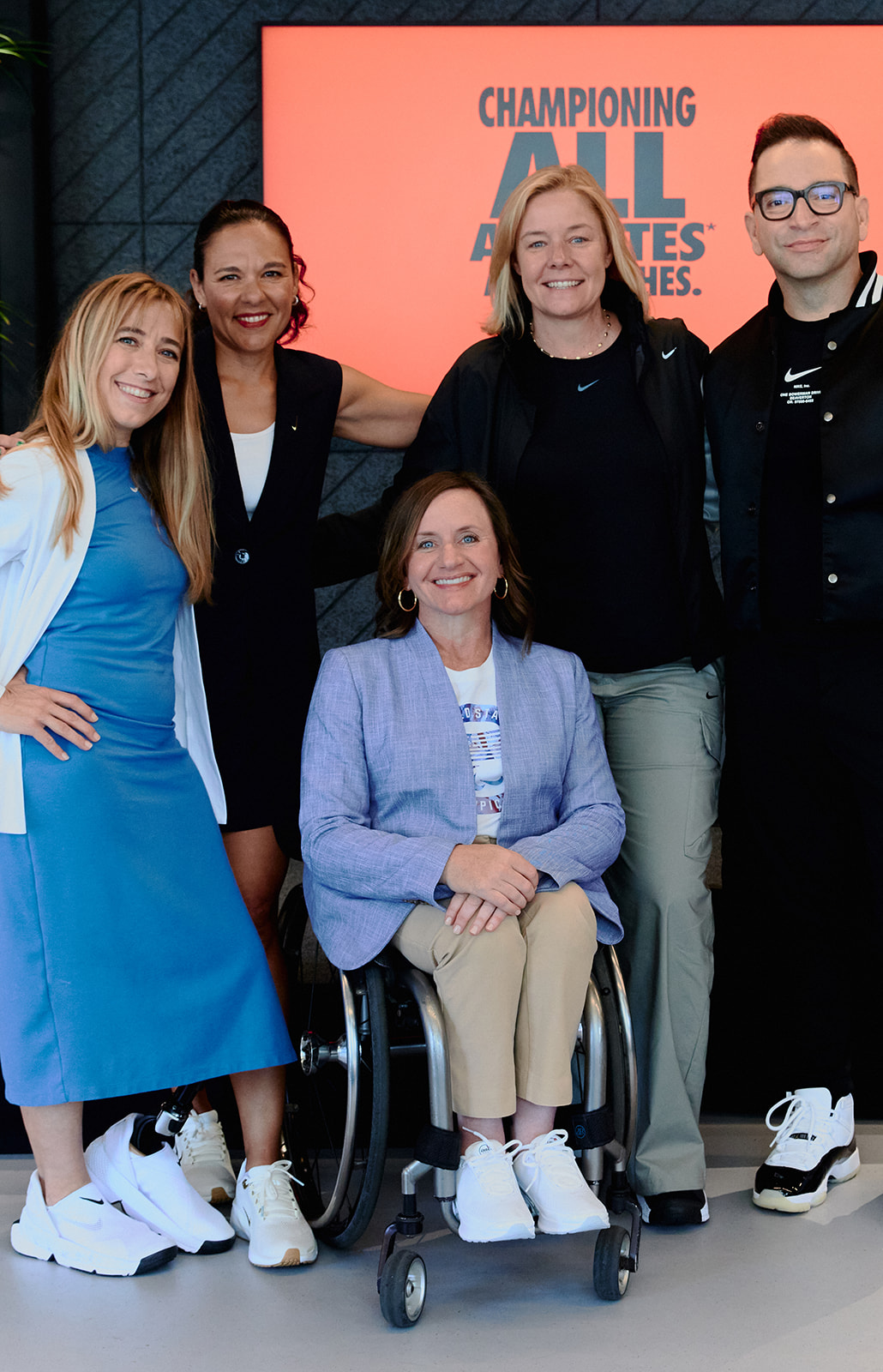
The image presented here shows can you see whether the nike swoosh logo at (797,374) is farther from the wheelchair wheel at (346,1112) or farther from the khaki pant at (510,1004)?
the wheelchair wheel at (346,1112)

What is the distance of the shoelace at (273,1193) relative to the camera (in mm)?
1897

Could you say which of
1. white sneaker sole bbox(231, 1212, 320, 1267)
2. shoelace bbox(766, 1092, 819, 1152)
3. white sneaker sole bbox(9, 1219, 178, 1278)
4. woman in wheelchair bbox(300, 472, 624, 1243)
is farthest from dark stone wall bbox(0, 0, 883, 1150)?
shoelace bbox(766, 1092, 819, 1152)

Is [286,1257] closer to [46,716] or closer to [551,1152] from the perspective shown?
[551,1152]

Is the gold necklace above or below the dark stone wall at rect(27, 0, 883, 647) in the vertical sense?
below

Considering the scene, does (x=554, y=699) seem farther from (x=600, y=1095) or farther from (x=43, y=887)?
(x=43, y=887)

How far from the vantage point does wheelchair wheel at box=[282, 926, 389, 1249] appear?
168cm

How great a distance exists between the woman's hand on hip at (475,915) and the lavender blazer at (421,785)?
0.06m

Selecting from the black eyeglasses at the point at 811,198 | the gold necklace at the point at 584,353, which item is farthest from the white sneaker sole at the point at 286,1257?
the black eyeglasses at the point at 811,198

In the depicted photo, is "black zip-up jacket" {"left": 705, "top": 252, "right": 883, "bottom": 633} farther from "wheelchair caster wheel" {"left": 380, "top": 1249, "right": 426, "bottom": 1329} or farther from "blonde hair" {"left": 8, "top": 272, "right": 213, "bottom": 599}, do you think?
"wheelchair caster wheel" {"left": 380, "top": 1249, "right": 426, "bottom": 1329}

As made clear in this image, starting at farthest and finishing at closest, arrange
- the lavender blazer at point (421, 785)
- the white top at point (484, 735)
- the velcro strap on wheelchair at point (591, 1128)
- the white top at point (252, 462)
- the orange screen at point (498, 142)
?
1. the orange screen at point (498, 142)
2. the white top at point (252, 462)
3. the white top at point (484, 735)
4. the lavender blazer at point (421, 785)
5. the velcro strap on wheelchair at point (591, 1128)

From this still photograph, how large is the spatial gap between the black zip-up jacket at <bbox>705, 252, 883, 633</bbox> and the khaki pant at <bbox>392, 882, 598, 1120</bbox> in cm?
68

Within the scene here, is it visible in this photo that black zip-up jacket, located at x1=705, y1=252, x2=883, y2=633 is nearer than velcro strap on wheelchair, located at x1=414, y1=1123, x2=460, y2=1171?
No

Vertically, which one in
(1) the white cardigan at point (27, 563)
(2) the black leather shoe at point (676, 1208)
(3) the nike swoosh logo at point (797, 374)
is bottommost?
(2) the black leather shoe at point (676, 1208)

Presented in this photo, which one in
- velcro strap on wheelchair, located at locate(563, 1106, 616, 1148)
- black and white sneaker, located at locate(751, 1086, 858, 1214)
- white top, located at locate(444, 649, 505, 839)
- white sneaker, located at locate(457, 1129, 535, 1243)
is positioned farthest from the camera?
black and white sneaker, located at locate(751, 1086, 858, 1214)
